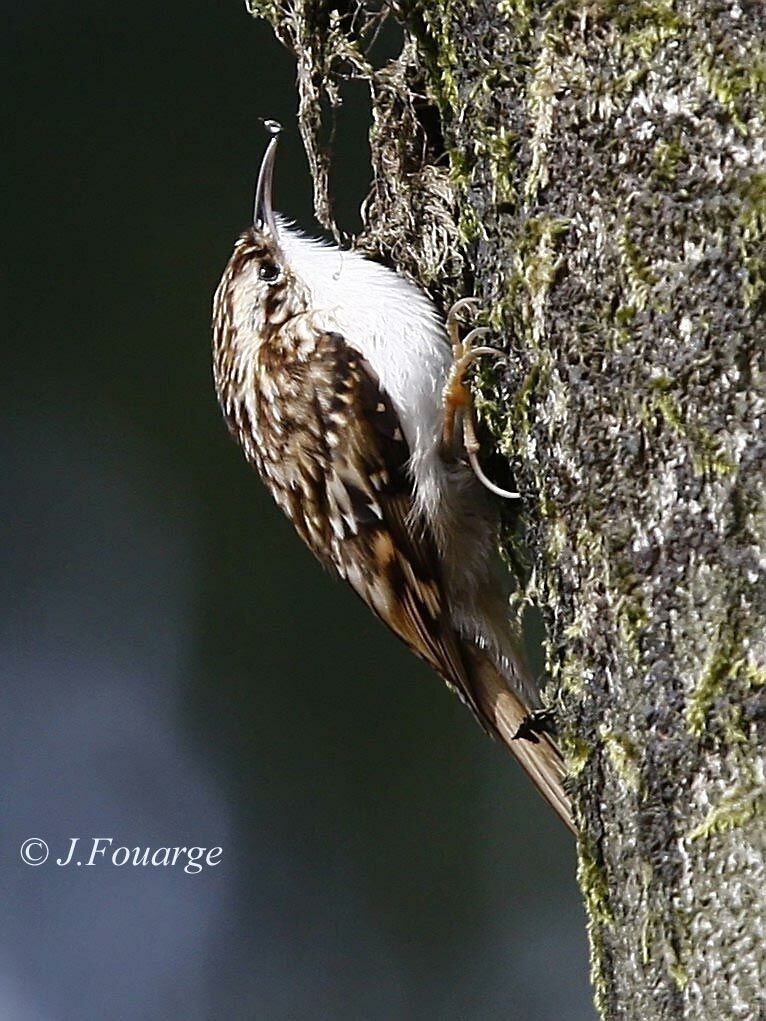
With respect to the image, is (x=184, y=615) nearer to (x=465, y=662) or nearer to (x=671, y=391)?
(x=465, y=662)

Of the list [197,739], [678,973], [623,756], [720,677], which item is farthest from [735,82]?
[197,739]

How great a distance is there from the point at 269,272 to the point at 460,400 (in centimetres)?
42

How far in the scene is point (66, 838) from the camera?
388 centimetres

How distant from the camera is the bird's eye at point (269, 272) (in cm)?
196

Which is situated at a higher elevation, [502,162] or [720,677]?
[502,162]

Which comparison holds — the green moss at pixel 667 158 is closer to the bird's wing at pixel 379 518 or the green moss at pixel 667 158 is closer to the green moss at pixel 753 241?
the green moss at pixel 753 241

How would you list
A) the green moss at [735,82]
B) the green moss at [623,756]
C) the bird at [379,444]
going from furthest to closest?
the bird at [379,444] < the green moss at [623,756] < the green moss at [735,82]

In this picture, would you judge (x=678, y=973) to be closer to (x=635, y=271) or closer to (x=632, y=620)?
(x=632, y=620)

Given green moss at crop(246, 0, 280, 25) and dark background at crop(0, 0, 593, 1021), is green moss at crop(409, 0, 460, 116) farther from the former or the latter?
dark background at crop(0, 0, 593, 1021)

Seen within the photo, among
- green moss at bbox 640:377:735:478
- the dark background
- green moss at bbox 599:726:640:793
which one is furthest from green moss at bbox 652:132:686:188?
the dark background

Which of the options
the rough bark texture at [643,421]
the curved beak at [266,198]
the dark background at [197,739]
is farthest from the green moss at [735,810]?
the dark background at [197,739]

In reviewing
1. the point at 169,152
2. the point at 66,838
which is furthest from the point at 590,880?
the point at 66,838

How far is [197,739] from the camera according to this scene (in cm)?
390

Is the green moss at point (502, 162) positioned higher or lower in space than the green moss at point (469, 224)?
lower
